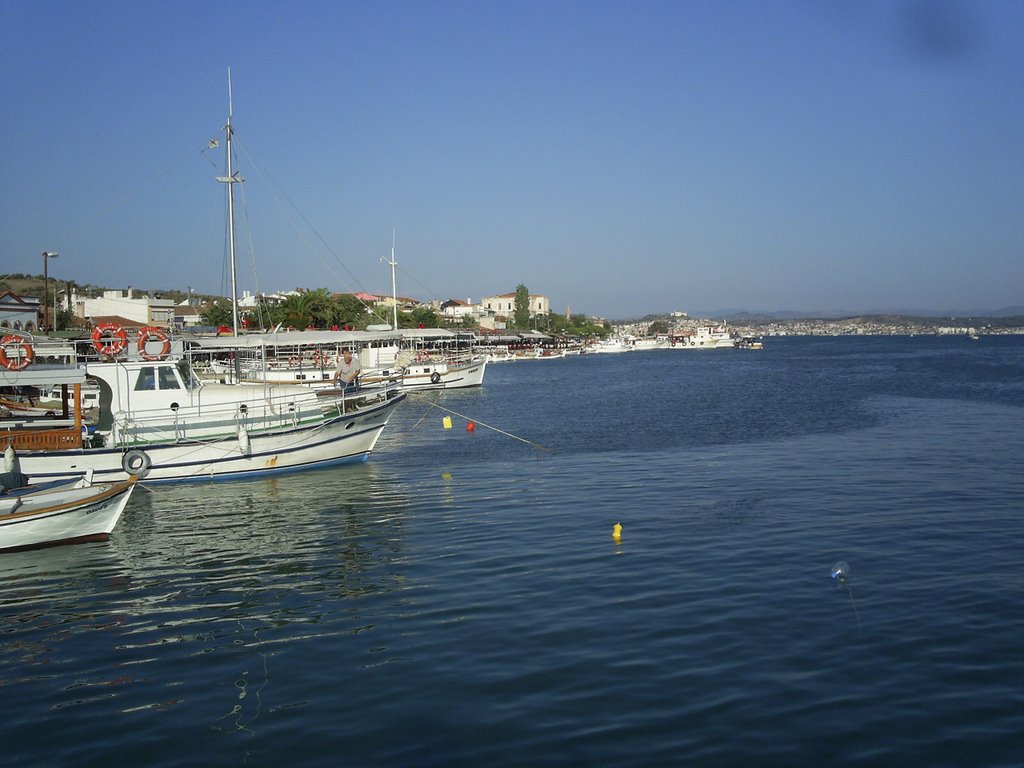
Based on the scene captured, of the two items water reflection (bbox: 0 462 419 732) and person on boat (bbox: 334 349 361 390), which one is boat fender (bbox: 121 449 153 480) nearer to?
water reflection (bbox: 0 462 419 732)

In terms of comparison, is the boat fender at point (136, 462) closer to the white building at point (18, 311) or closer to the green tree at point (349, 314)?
the white building at point (18, 311)

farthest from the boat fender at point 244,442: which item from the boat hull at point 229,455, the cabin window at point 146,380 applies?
the cabin window at point 146,380

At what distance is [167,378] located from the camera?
29.5 metres

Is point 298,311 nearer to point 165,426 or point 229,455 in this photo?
point 165,426

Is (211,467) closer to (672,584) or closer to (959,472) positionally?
(672,584)

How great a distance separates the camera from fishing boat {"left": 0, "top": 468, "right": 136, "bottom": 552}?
18688mm

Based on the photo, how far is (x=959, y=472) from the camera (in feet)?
89.1

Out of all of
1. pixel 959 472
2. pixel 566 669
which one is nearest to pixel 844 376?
pixel 959 472

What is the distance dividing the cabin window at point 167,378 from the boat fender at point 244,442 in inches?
118

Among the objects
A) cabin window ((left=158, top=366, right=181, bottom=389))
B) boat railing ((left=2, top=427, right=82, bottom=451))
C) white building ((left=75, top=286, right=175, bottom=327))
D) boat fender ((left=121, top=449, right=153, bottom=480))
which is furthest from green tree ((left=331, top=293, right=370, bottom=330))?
boat railing ((left=2, top=427, right=82, bottom=451))

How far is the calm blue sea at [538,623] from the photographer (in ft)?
33.3

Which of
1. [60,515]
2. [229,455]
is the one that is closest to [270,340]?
[229,455]

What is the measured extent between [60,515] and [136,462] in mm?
8835

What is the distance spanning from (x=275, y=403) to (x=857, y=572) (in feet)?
69.6
